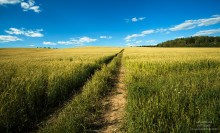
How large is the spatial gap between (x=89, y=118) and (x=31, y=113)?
1872mm

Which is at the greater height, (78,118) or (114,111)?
(78,118)

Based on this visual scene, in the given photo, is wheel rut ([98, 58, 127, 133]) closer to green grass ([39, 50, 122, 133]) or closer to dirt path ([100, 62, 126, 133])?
dirt path ([100, 62, 126, 133])

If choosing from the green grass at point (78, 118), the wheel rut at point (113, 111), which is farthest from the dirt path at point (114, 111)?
the green grass at point (78, 118)

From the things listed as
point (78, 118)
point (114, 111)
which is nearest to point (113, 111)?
point (114, 111)

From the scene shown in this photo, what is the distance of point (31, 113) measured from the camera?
504 cm

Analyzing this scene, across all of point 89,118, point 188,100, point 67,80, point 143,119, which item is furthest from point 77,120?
point 67,80

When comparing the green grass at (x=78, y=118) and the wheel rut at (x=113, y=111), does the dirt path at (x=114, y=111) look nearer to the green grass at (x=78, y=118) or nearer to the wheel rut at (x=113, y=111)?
the wheel rut at (x=113, y=111)

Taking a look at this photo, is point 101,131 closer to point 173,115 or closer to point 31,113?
point 173,115

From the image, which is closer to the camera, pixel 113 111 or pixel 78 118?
pixel 78 118

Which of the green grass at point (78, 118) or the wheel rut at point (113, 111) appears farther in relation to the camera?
the wheel rut at point (113, 111)

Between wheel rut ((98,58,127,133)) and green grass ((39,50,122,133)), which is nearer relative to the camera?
green grass ((39,50,122,133))

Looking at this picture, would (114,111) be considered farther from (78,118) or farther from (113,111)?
(78,118)

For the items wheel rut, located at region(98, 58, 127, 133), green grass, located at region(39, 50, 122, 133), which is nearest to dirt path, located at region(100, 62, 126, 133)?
wheel rut, located at region(98, 58, 127, 133)

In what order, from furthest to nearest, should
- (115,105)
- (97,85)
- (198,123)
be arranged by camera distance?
1. (97,85)
2. (115,105)
3. (198,123)
